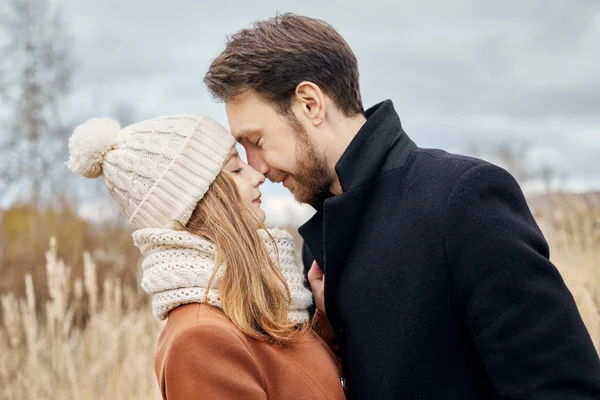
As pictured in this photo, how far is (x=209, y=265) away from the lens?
2.13 meters

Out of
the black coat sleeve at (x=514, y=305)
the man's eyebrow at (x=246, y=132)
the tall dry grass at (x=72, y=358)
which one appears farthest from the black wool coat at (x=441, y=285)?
the tall dry grass at (x=72, y=358)

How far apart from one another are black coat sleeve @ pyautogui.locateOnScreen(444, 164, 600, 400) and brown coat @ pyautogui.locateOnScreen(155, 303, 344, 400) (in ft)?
1.55

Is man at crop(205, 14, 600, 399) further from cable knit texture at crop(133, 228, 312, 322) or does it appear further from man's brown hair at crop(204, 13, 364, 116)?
cable knit texture at crop(133, 228, 312, 322)

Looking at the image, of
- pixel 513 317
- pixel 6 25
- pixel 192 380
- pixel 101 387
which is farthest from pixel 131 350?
pixel 6 25

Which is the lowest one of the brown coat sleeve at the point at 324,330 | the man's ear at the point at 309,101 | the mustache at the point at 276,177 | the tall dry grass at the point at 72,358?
the tall dry grass at the point at 72,358

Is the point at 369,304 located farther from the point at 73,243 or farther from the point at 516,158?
the point at 516,158

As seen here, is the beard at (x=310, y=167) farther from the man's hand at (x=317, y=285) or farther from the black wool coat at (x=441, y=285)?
the man's hand at (x=317, y=285)

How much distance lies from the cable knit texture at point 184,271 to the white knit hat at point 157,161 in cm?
8

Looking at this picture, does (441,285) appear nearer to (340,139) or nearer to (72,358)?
(340,139)

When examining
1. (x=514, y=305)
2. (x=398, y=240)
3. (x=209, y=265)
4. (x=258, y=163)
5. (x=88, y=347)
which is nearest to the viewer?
(x=514, y=305)

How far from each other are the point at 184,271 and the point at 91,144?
0.57 m

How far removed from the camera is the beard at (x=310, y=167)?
2.31 metres

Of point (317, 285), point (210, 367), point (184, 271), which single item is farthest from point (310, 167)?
point (210, 367)

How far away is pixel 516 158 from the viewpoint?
1559 cm
